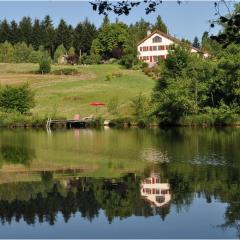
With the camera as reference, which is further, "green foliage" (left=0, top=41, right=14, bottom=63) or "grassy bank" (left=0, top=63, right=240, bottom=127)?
"green foliage" (left=0, top=41, right=14, bottom=63)

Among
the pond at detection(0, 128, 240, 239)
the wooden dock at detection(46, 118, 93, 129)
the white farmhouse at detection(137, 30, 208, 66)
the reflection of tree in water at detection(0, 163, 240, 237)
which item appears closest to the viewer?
the pond at detection(0, 128, 240, 239)

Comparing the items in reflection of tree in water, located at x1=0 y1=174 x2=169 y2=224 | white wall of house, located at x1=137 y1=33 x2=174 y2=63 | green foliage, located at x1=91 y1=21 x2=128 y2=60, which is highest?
green foliage, located at x1=91 y1=21 x2=128 y2=60

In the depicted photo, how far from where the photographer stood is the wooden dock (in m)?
82.2

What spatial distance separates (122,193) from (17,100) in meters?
63.5

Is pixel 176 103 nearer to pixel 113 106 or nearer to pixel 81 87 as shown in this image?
pixel 113 106

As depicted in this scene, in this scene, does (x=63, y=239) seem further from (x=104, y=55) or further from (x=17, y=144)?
(x=104, y=55)

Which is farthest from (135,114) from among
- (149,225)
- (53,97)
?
(149,225)

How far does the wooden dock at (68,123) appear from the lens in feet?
270

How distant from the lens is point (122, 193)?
25078 millimetres

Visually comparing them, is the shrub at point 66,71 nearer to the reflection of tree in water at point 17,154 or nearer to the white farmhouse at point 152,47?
the white farmhouse at point 152,47

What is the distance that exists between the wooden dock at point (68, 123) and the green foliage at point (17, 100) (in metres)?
5.56

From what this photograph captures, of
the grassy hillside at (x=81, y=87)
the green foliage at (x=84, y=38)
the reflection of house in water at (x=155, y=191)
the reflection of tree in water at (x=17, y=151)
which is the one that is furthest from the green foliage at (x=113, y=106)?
the green foliage at (x=84, y=38)

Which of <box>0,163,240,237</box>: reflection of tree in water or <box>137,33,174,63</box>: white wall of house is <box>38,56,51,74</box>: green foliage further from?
<box>0,163,240,237</box>: reflection of tree in water

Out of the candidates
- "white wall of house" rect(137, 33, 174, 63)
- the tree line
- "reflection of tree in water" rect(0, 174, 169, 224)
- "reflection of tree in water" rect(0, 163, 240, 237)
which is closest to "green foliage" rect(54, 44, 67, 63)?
the tree line
